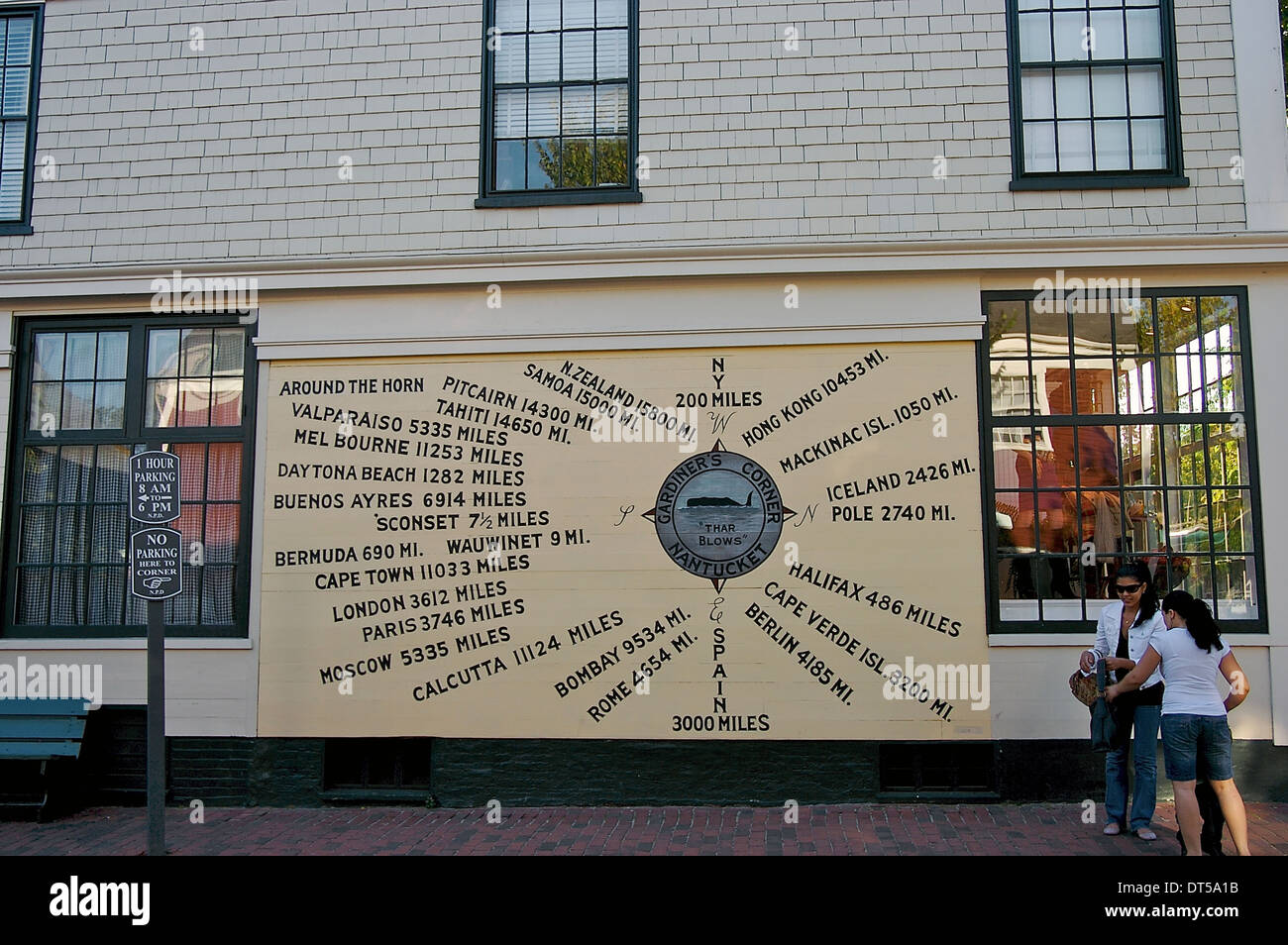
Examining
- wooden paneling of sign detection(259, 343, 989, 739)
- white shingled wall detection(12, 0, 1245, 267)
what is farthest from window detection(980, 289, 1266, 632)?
white shingled wall detection(12, 0, 1245, 267)

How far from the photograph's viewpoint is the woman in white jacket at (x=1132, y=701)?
6.67 meters

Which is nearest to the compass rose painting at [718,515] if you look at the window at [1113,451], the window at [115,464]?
the window at [1113,451]

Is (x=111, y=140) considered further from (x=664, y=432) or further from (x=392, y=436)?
(x=664, y=432)

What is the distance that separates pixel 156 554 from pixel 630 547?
11.2 ft

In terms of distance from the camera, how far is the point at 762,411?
7.86m

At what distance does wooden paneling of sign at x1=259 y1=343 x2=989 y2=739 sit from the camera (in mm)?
7641

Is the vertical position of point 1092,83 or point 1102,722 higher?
point 1092,83


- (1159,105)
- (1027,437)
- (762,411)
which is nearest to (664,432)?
(762,411)

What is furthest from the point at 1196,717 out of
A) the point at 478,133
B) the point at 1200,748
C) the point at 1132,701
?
the point at 478,133

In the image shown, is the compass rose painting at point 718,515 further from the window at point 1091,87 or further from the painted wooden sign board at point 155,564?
the painted wooden sign board at point 155,564

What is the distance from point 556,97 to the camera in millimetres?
8375

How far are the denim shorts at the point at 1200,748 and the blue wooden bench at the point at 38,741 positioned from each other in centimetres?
767

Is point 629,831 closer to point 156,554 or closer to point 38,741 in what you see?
point 156,554

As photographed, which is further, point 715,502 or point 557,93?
point 557,93
